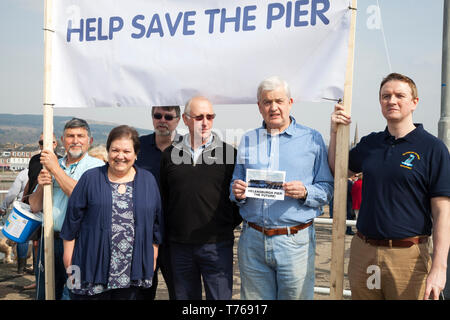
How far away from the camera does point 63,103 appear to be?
3729mm

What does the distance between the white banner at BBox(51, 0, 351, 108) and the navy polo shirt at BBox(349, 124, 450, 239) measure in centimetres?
63

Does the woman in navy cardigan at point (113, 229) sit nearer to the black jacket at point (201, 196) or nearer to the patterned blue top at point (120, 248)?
the patterned blue top at point (120, 248)

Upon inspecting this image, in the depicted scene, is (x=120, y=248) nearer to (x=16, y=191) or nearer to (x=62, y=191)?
(x=62, y=191)

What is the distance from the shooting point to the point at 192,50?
3412 millimetres

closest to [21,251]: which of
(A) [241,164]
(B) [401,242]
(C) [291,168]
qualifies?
(A) [241,164]

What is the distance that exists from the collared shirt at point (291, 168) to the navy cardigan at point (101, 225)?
2.19ft

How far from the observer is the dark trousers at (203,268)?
307 centimetres

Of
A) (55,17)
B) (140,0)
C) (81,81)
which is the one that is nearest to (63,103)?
(81,81)

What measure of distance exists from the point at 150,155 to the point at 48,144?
0.87 m

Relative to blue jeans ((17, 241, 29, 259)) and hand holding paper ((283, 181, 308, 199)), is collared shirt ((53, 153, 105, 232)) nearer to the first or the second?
hand holding paper ((283, 181, 308, 199))

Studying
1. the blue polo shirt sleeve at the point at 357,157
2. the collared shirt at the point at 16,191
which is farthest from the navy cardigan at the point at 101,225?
the collared shirt at the point at 16,191

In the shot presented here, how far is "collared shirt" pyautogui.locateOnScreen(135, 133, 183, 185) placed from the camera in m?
3.64

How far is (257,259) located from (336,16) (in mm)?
1846
